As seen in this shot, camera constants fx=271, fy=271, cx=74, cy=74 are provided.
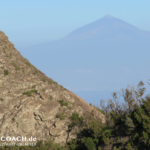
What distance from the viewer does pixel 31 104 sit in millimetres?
41531

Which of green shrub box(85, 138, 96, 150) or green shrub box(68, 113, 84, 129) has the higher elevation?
green shrub box(68, 113, 84, 129)

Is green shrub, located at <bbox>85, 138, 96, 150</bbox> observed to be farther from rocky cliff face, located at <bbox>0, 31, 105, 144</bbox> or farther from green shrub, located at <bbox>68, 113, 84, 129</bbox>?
green shrub, located at <bbox>68, 113, 84, 129</bbox>

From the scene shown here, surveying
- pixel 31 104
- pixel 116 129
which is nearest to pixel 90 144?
pixel 116 129

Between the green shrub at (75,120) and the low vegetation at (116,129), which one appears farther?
the green shrub at (75,120)

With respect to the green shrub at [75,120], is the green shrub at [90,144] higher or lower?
lower

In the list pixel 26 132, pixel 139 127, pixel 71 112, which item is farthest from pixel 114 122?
pixel 26 132

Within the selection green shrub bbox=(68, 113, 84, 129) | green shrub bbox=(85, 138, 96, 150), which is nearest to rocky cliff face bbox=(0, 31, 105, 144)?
green shrub bbox=(68, 113, 84, 129)

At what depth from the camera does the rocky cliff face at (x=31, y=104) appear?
1580 inches

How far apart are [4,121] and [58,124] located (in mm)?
A: 8054

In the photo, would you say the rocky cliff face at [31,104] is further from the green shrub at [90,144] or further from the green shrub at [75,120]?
the green shrub at [90,144]

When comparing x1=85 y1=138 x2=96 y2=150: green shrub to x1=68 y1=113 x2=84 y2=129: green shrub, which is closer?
x1=85 y1=138 x2=96 y2=150: green shrub

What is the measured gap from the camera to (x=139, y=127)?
3731 centimetres

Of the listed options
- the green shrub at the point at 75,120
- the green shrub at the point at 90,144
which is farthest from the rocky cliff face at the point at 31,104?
the green shrub at the point at 90,144

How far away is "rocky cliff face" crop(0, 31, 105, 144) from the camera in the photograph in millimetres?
40125
